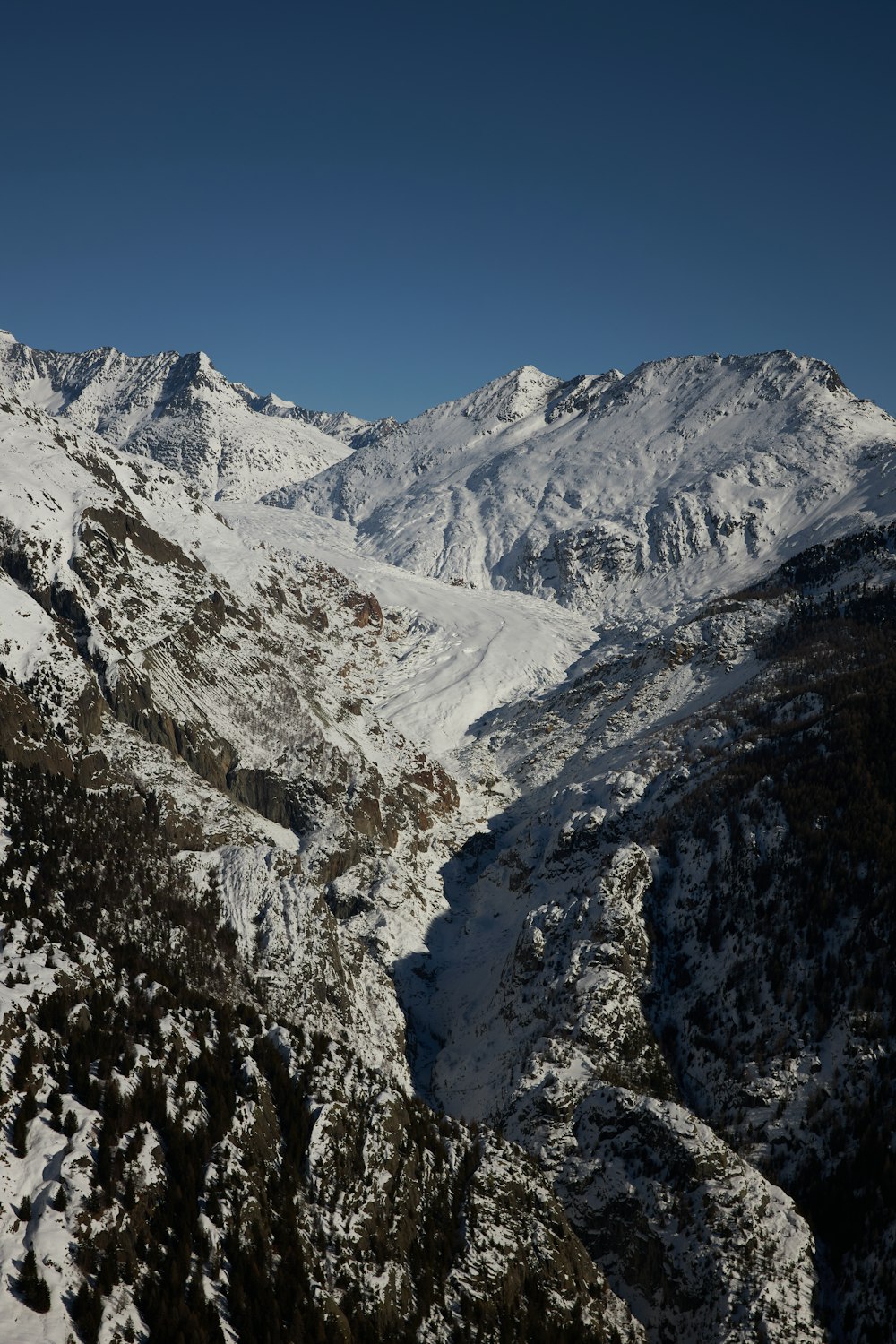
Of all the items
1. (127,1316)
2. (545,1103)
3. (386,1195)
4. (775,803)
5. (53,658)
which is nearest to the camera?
(127,1316)

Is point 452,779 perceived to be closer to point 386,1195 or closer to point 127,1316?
point 386,1195

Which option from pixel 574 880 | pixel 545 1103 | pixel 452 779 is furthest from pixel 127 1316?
pixel 452 779

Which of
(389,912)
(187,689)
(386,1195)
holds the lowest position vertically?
(386,1195)

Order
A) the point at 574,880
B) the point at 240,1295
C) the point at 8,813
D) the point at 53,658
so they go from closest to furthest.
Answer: the point at 240,1295 < the point at 8,813 < the point at 574,880 < the point at 53,658

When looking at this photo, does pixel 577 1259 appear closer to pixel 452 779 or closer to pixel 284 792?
pixel 284 792

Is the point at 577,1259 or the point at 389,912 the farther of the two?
the point at 389,912

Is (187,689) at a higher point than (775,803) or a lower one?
lower
